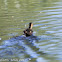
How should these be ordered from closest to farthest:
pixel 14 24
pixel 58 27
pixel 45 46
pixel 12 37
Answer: pixel 45 46, pixel 12 37, pixel 58 27, pixel 14 24

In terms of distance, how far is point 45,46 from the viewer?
1245 centimetres

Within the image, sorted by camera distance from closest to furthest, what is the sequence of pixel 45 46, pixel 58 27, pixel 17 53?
pixel 17 53, pixel 45 46, pixel 58 27

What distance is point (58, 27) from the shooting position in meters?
16.4

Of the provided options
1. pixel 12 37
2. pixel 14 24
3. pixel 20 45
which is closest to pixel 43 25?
pixel 14 24

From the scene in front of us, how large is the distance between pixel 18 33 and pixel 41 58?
14.8 feet

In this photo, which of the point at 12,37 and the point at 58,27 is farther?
the point at 58,27

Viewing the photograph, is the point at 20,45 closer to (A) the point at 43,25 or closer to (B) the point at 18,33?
(B) the point at 18,33

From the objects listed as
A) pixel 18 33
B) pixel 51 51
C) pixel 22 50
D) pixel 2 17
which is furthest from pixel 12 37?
pixel 2 17

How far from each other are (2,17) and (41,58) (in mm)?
11032

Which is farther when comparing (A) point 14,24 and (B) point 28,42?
(A) point 14,24

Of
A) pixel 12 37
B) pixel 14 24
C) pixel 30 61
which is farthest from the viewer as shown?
pixel 14 24

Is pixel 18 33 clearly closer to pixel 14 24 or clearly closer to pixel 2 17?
pixel 14 24

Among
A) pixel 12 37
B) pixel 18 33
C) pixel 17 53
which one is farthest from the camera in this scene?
pixel 18 33

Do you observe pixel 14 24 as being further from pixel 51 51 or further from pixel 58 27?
pixel 51 51
